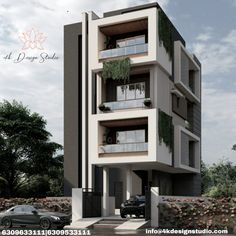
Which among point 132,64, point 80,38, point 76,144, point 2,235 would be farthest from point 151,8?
point 2,235

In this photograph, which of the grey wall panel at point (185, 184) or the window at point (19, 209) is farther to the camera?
the grey wall panel at point (185, 184)

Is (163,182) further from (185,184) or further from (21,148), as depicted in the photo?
(21,148)

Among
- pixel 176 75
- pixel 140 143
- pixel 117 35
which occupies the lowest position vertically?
pixel 140 143

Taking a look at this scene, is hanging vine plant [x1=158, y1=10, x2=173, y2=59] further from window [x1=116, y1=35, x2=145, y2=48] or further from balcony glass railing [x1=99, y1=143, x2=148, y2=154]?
balcony glass railing [x1=99, y1=143, x2=148, y2=154]

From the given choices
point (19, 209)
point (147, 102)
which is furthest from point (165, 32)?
point (19, 209)

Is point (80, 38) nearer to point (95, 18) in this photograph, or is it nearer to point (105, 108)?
point (95, 18)

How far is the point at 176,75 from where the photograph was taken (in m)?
41.1

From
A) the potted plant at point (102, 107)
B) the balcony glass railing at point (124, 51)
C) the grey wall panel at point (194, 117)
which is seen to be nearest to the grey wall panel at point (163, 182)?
the grey wall panel at point (194, 117)

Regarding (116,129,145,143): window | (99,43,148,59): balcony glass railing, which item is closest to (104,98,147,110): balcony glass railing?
(116,129,145,143): window

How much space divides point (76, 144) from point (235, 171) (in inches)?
1767

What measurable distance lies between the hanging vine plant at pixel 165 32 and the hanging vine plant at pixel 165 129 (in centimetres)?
575

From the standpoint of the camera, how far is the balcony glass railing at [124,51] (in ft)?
117

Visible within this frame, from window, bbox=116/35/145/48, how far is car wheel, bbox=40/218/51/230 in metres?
17.3

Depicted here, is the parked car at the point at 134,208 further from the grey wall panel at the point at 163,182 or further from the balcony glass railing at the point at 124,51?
the balcony glass railing at the point at 124,51
